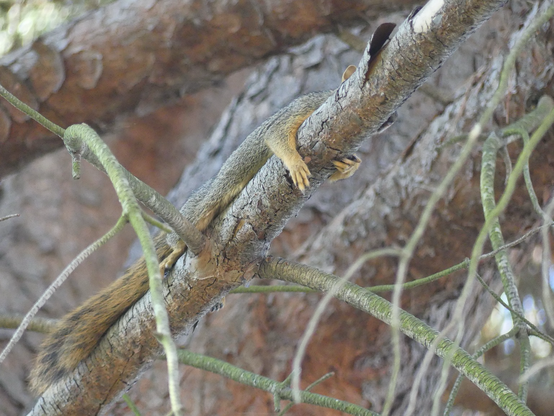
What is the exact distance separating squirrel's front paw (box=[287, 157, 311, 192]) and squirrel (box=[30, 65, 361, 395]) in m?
0.12

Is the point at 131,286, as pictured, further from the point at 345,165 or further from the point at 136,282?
the point at 345,165

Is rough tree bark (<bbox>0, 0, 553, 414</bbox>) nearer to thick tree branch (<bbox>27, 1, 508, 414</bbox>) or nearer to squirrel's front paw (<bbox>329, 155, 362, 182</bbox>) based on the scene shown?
squirrel's front paw (<bbox>329, 155, 362, 182</bbox>)

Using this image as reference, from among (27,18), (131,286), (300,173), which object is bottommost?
(131,286)

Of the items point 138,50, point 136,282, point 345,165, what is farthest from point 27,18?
point 345,165

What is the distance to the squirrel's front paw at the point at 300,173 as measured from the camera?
1082mm

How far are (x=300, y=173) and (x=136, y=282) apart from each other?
613 millimetres

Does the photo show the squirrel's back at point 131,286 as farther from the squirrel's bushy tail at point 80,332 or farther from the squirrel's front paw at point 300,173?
the squirrel's front paw at point 300,173

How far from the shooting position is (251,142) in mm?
1670

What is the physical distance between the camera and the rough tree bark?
183 centimetres

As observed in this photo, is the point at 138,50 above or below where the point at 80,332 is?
above

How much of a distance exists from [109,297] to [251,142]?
573 millimetres

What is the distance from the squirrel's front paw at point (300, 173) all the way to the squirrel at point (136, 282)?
12 centimetres

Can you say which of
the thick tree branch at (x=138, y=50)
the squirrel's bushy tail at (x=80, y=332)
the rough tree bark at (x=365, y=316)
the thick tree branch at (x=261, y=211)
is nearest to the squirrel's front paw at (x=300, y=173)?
the thick tree branch at (x=261, y=211)

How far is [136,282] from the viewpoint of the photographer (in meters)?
1.48
